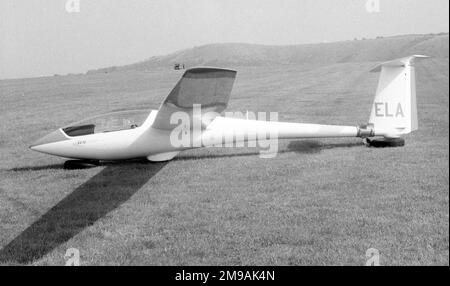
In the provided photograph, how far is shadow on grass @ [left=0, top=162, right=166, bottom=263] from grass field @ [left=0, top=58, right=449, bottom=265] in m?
0.02

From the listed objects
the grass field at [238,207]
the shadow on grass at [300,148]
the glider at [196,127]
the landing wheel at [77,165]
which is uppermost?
the glider at [196,127]

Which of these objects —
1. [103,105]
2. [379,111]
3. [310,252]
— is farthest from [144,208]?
[103,105]

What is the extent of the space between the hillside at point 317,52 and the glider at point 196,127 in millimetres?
108485

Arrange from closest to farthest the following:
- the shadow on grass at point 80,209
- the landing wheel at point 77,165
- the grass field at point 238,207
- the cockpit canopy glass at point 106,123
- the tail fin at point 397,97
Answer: the grass field at point 238,207 → the shadow on grass at point 80,209 → the cockpit canopy glass at point 106,123 → the landing wheel at point 77,165 → the tail fin at point 397,97

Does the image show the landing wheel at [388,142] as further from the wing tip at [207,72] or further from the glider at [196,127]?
the wing tip at [207,72]

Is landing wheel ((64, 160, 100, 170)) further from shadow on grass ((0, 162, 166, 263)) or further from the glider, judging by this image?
shadow on grass ((0, 162, 166, 263))

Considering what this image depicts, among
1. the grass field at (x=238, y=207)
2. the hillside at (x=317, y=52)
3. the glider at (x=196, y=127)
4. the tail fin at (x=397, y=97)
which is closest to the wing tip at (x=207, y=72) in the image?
the glider at (x=196, y=127)

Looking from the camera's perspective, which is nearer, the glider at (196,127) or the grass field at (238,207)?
the grass field at (238,207)

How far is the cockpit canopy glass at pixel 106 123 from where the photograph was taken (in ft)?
30.2

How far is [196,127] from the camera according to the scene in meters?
9.80

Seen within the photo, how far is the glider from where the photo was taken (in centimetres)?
830
